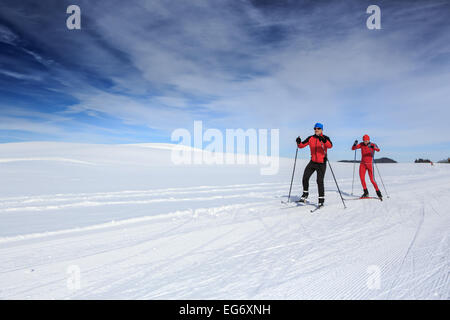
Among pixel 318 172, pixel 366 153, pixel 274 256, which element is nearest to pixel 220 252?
pixel 274 256

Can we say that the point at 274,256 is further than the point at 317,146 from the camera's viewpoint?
No

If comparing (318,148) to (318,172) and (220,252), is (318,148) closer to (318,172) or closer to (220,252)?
(318,172)

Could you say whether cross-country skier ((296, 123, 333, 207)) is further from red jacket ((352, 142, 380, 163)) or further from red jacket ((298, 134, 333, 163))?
red jacket ((352, 142, 380, 163))

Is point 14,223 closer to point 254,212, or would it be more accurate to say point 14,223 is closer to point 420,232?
point 254,212

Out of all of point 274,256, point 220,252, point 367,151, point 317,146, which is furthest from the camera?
point 367,151

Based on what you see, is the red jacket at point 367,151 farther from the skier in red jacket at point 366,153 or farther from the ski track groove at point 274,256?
the ski track groove at point 274,256

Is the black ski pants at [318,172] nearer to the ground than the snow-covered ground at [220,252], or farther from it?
farther from it

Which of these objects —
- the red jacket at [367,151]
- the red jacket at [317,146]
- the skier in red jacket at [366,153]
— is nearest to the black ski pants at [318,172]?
the red jacket at [317,146]

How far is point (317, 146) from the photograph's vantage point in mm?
7402

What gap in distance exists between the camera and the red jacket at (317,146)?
289 inches

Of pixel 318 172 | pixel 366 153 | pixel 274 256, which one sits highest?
pixel 366 153

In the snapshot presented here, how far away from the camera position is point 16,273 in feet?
9.82
